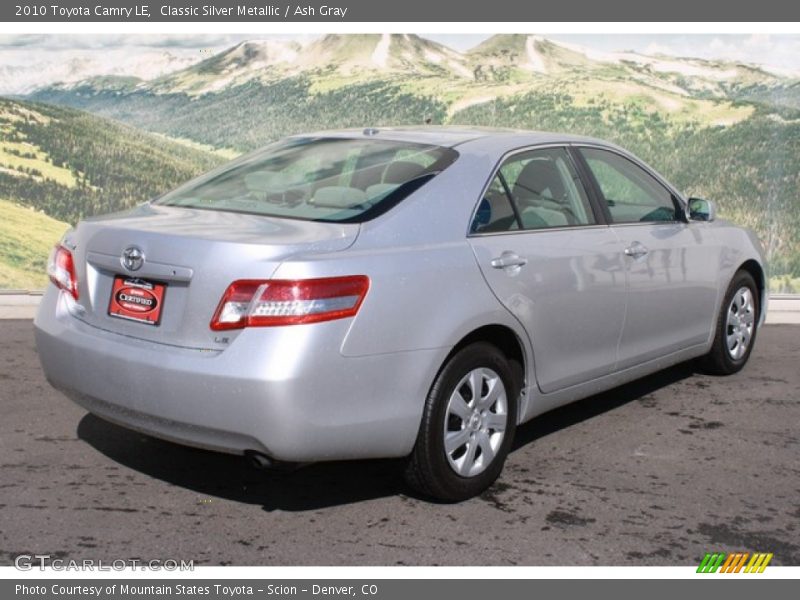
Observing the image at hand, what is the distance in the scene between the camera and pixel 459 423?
183 inches

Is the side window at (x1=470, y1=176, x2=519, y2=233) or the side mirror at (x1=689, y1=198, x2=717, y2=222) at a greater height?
the side mirror at (x1=689, y1=198, x2=717, y2=222)

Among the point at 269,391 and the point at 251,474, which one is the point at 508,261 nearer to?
the point at 269,391

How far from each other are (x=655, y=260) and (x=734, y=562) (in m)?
2.06

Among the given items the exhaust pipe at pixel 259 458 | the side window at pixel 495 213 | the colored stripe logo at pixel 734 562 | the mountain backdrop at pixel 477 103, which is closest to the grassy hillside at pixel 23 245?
the mountain backdrop at pixel 477 103

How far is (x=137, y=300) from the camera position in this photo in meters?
4.36

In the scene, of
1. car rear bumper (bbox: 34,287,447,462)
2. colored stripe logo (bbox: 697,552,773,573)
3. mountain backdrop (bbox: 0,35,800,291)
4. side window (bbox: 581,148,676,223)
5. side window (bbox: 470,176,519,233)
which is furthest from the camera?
mountain backdrop (bbox: 0,35,800,291)

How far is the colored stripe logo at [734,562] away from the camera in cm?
416

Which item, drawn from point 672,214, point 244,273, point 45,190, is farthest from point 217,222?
point 45,190

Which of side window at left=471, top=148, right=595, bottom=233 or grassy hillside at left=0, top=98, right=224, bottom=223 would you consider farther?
grassy hillside at left=0, top=98, right=224, bottom=223

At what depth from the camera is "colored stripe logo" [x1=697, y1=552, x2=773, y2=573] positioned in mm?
4156

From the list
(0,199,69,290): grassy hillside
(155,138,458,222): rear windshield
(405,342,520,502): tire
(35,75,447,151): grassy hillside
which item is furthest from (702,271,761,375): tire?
(0,199,69,290): grassy hillside

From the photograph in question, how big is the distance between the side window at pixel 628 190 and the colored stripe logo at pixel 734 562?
2.01 metres

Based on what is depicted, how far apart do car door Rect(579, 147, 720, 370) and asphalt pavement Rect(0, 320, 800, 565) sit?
490 mm

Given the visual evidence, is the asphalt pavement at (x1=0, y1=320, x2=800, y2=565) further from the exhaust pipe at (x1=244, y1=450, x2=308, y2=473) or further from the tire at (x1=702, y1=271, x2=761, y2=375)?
the tire at (x1=702, y1=271, x2=761, y2=375)
